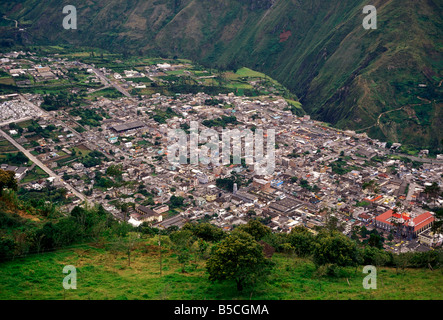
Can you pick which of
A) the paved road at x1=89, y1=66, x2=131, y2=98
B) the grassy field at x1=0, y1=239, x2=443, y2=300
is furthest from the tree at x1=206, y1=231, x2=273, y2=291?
the paved road at x1=89, y1=66, x2=131, y2=98

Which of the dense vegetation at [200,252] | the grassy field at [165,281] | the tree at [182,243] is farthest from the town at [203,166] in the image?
the grassy field at [165,281]

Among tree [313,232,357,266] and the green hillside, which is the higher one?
the green hillside

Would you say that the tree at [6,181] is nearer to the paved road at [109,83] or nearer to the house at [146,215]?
the house at [146,215]

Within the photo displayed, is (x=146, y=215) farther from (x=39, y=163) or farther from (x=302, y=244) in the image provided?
(x=39, y=163)

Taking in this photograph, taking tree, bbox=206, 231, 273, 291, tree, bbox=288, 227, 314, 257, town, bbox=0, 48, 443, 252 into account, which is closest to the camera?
tree, bbox=206, 231, 273, 291

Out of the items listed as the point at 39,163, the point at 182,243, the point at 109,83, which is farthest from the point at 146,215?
the point at 109,83

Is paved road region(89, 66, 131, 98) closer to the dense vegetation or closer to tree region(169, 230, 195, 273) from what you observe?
the dense vegetation
